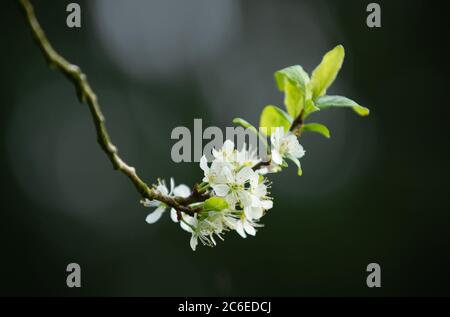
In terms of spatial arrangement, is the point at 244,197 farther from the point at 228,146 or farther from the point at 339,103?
the point at 339,103

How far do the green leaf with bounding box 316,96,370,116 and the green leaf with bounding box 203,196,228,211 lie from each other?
0.34m

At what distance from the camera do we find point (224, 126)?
19.6ft

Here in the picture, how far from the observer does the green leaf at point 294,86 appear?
1214mm

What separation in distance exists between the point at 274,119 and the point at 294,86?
106 mm

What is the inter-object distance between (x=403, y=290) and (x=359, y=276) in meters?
0.45

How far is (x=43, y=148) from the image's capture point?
6.65 metres

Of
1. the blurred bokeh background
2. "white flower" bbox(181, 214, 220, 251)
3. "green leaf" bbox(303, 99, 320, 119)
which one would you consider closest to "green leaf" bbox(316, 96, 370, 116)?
"green leaf" bbox(303, 99, 320, 119)

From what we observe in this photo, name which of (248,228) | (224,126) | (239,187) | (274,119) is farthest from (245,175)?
(224,126)

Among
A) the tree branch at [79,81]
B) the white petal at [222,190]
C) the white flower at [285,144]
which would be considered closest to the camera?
the tree branch at [79,81]

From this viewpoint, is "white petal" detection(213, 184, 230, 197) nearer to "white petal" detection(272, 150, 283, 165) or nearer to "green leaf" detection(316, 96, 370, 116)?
"white petal" detection(272, 150, 283, 165)

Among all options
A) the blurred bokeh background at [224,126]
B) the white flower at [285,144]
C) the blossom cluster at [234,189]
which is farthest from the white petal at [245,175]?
the blurred bokeh background at [224,126]

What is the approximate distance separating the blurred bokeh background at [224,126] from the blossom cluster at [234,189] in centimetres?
394

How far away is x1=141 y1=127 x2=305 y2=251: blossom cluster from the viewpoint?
3.64 feet

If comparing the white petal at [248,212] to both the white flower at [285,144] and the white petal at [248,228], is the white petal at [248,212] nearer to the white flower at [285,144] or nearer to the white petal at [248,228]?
the white petal at [248,228]
